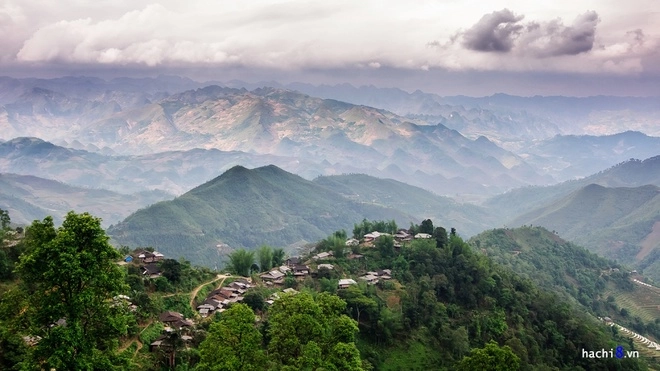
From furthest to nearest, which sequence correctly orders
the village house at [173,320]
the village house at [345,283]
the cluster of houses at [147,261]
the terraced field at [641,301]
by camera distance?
the terraced field at [641,301] < the village house at [345,283] < the cluster of houses at [147,261] < the village house at [173,320]

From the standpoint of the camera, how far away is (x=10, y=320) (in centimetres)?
2700

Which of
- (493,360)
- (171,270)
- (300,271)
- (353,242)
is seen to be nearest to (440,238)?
(353,242)

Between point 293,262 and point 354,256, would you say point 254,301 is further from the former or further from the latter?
point 354,256

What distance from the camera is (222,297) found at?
62406mm

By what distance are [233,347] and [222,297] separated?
32392mm

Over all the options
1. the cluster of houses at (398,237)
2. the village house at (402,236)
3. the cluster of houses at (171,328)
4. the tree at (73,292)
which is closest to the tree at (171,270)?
the cluster of houses at (171,328)

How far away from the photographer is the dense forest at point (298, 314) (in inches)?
1004

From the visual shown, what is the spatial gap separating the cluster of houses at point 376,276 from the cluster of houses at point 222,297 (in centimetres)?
1868

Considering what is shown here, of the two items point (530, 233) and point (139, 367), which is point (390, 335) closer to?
point (139, 367)

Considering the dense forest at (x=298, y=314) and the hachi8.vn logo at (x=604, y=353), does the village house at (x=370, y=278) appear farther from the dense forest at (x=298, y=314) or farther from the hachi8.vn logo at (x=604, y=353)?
the hachi8.vn logo at (x=604, y=353)

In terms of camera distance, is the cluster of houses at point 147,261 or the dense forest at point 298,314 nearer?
the dense forest at point 298,314

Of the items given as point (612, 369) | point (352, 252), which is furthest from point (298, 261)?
point (612, 369)

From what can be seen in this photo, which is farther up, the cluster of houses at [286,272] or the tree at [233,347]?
the tree at [233,347]

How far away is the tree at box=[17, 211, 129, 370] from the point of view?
24500 millimetres
